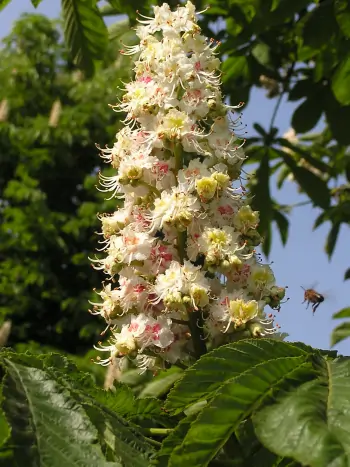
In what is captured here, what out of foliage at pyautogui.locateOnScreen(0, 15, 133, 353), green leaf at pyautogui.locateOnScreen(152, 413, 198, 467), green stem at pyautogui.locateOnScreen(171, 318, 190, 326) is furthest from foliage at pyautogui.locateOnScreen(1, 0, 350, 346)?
foliage at pyautogui.locateOnScreen(0, 15, 133, 353)

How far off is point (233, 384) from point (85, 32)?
1515 mm

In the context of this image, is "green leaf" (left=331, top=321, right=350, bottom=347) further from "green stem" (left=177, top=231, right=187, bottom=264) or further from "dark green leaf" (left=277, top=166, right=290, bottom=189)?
"dark green leaf" (left=277, top=166, right=290, bottom=189)

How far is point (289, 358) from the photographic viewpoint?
36.4 inches

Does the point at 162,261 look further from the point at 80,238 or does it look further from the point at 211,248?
the point at 80,238

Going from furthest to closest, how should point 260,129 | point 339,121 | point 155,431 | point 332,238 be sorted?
point 332,238
point 260,129
point 339,121
point 155,431

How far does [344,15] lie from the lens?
217 cm

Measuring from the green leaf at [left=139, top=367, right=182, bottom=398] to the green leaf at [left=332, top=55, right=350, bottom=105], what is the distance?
105 centimetres

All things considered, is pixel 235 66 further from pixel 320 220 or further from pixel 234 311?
pixel 234 311

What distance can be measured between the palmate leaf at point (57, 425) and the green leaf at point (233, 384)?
0.10 meters

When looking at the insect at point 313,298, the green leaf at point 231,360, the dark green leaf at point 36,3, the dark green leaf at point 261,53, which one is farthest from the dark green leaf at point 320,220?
the green leaf at point 231,360

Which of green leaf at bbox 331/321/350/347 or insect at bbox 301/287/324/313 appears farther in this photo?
green leaf at bbox 331/321/350/347

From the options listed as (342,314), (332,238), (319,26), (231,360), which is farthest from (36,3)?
(332,238)

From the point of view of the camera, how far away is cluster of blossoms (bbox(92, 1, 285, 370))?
127 cm

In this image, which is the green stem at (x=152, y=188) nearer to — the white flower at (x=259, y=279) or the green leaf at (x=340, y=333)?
the white flower at (x=259, y=279)
